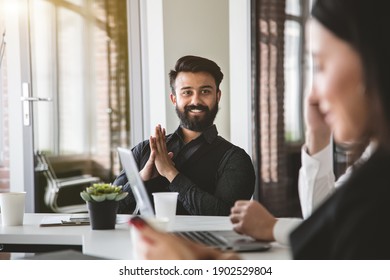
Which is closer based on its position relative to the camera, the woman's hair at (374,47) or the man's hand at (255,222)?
the woman's hair at (374,47)

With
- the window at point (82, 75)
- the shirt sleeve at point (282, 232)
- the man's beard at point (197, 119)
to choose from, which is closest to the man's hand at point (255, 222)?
the shirt sleeve at point (282, 232)

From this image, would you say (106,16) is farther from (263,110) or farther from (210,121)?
(210,121)

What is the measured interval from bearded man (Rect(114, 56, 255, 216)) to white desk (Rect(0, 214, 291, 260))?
0.30 m

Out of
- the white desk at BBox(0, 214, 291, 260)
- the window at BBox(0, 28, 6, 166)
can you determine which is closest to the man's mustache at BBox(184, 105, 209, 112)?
the white desk at BBox(0, 214, 291, 260)

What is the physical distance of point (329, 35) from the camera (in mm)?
729

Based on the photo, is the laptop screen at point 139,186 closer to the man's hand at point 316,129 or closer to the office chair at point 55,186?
the man's hand at point 316,129

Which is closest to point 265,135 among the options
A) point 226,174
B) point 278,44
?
point 278,44

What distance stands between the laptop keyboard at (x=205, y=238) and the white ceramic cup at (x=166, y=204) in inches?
12.2

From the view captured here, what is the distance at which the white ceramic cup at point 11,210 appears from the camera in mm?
1798

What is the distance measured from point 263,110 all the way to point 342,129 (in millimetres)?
2643

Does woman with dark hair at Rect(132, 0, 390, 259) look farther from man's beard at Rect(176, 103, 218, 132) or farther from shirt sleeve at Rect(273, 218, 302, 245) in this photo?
man's beard at Rect(176, 103, 218, 132)

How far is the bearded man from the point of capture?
2.16m

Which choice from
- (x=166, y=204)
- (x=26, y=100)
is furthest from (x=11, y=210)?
(x=26, y=100)
